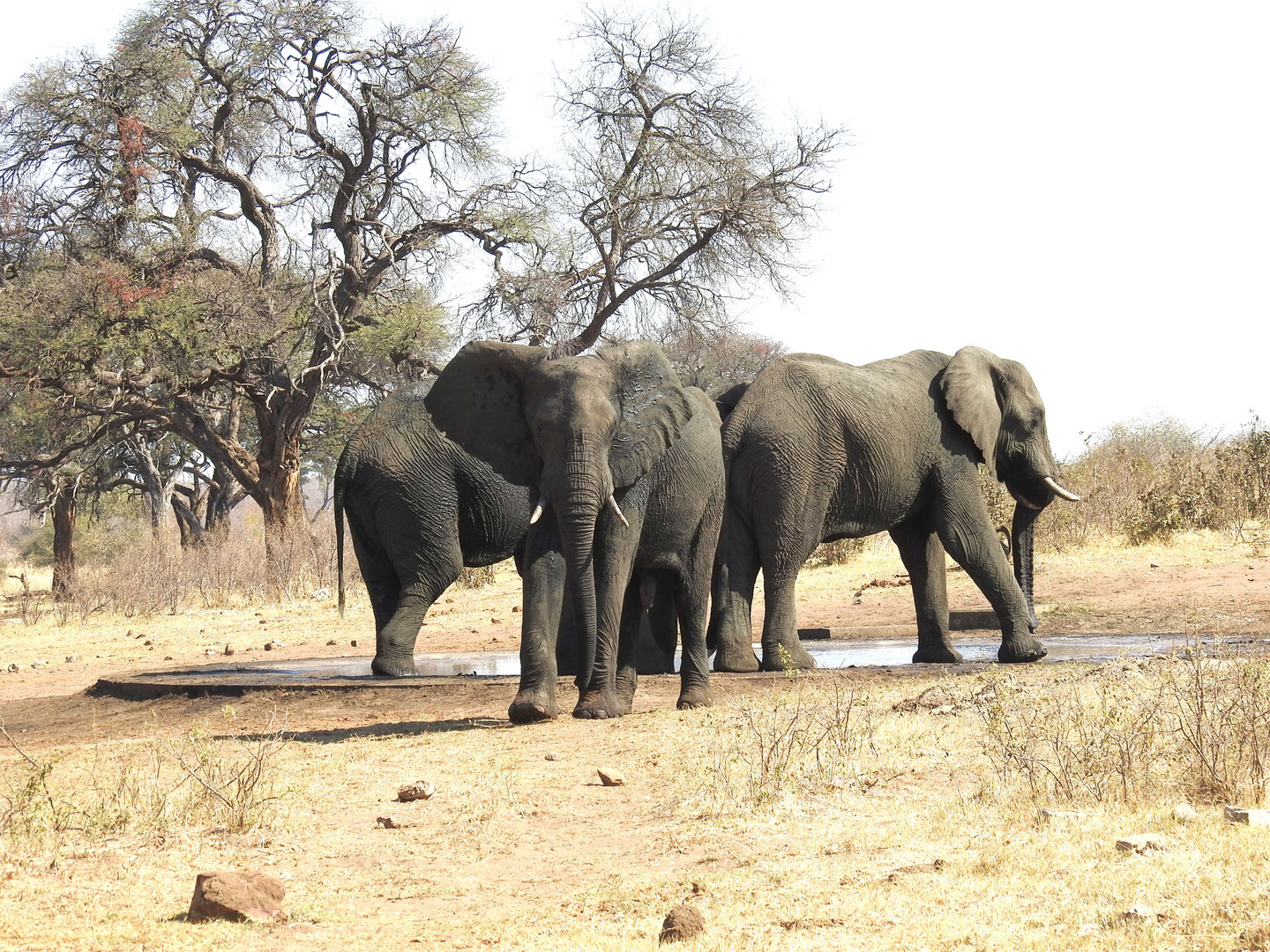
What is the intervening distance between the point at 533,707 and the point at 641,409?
6.11 feet

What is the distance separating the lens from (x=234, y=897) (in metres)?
5.22

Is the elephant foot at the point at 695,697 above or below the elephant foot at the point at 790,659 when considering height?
below

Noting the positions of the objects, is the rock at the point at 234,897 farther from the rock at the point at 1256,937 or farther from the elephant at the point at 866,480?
the elephant at the point at 866,480

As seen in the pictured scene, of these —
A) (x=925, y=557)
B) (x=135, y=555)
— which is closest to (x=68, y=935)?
(x=925, y=557)

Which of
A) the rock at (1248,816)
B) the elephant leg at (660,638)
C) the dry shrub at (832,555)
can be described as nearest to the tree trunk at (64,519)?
the dry shrub at (832,555)

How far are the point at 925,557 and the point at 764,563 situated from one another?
6.25 ft

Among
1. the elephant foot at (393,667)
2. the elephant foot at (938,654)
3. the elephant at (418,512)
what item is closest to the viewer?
the elephant at (418,512)

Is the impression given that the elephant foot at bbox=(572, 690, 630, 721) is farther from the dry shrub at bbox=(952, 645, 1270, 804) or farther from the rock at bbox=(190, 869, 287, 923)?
the rock at bbox=(190, 869, 287, 923)

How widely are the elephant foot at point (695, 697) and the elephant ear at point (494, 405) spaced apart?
1.61 meters

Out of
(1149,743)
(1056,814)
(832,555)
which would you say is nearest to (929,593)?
(1149,743)

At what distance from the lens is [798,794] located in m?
6.84

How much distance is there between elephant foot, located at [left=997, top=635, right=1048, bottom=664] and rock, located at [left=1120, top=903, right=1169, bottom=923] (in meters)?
7.50

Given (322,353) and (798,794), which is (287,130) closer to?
(322,353)

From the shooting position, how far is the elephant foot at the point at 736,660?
11586mm
